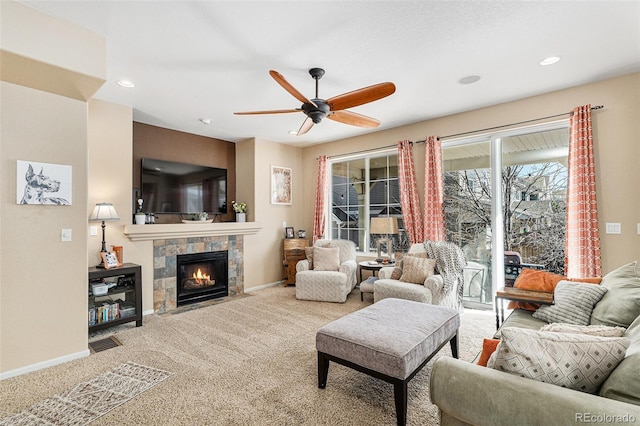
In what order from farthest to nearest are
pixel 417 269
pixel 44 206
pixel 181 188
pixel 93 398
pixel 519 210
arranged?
pixel 181 188 → pixel 519 210 → pixel 417 269 → pixel 44 206 → pixel 93 398

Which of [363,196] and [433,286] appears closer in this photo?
[433,286]

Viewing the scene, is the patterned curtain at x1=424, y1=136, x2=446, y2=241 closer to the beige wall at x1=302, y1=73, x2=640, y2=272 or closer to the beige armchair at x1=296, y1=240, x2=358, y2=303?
the beige wall at x1=302, y1=73, x2=640, y2=272

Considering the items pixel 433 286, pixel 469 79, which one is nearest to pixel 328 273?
pixel 433 286

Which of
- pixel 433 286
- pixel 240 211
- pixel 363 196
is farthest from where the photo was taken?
pixel 363 196

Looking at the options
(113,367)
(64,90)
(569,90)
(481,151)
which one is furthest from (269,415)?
(569,90)

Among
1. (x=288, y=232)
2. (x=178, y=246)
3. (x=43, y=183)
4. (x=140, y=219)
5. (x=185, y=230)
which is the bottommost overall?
(x=178, y=246)

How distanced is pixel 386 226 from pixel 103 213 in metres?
3.65

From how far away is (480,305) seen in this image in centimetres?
425

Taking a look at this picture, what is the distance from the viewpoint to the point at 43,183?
8.65 feet

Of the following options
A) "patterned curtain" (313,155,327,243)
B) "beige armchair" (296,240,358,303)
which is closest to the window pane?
"patterned curtain" (313,155,327,243)

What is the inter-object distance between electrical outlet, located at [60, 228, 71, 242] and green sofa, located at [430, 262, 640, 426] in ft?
10.5

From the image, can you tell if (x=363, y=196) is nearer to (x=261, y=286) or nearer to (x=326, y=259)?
(x=326, y=259)

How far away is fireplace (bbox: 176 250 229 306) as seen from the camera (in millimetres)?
4551

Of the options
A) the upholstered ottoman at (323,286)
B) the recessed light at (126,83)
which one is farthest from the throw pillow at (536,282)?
the recessed light at (126,83)
